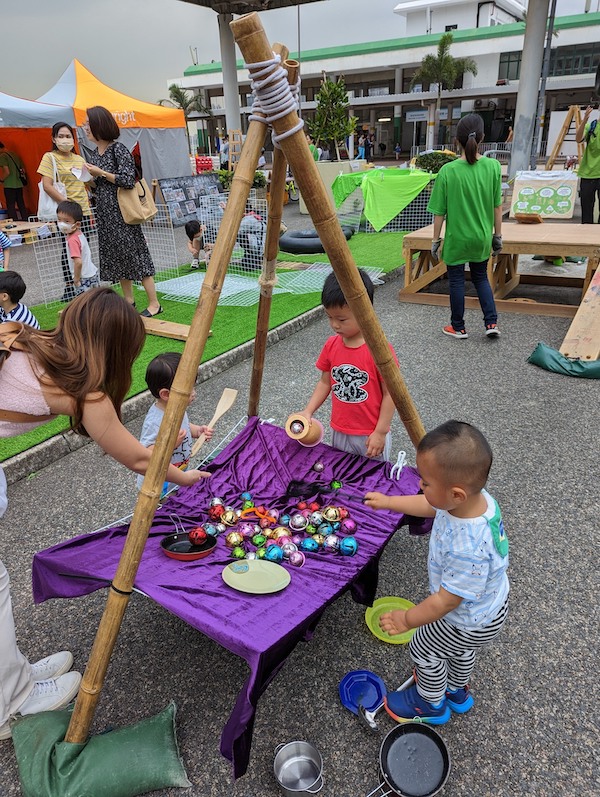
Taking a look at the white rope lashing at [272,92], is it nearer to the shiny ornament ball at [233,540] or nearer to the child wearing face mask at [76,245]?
the shiny ornament ball at [233,540]

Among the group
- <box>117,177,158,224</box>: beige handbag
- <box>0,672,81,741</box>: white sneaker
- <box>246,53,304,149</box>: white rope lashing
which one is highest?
<box>246,53,304,149</box>: white rope lashing

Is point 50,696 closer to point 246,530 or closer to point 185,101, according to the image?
point 246,530

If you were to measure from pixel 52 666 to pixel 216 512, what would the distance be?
883 mm

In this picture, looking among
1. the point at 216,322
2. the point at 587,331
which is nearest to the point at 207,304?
the point at 216,322

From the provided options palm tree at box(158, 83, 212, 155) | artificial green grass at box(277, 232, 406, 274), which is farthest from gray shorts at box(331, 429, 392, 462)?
palm tree at box(158, 83, 212, 155)

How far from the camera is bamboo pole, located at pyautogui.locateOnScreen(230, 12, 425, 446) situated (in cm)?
164

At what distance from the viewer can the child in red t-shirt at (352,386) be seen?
2.51 m

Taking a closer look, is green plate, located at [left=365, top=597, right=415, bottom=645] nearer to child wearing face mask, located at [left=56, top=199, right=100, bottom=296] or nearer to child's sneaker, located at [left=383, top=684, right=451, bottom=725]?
child's sneaker, located at [left=383, top=684, right=451, bottom=725]

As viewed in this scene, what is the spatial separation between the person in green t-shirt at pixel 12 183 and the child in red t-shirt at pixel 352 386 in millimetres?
12923

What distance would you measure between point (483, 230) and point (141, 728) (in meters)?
4.81

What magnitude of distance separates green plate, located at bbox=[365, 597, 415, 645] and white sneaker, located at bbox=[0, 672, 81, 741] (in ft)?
3.87

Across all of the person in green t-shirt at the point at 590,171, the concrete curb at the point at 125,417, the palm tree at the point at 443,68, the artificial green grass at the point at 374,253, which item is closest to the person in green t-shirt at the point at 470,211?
the concrete curb at the point at 125,417

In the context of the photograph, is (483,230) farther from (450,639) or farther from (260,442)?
(450,639)

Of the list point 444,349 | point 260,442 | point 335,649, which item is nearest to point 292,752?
point 335,649
